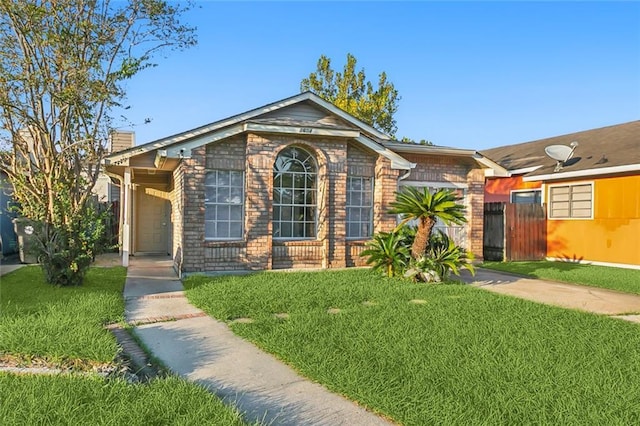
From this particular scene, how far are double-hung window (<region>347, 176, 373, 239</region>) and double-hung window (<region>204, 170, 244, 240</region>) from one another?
3038 mm

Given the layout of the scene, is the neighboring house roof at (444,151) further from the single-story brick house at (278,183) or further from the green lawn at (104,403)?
the green lawn at (104,403)

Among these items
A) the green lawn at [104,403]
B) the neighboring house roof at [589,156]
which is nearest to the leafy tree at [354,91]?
the neighboring house roof at [589,156]

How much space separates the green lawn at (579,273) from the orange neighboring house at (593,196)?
0.73 metres

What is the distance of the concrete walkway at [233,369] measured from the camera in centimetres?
362

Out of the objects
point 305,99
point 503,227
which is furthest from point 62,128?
point 503,227

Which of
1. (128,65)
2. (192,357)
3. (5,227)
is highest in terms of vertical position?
(128,65)

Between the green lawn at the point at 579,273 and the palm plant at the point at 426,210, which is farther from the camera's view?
the green lawn at the point at 579,273

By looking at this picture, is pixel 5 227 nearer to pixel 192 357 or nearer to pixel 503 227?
pixel 192 357

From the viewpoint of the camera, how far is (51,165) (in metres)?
8.84

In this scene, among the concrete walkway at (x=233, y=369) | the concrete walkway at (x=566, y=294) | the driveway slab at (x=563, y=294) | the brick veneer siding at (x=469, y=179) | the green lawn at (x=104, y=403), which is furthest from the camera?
the brick veneer siding at (x=469, y=179)

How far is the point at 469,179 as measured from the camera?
14711mm

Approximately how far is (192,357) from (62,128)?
6180 millimetres

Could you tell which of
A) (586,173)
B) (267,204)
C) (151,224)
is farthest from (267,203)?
(586,173)

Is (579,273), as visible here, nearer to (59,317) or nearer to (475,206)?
(475,206)
